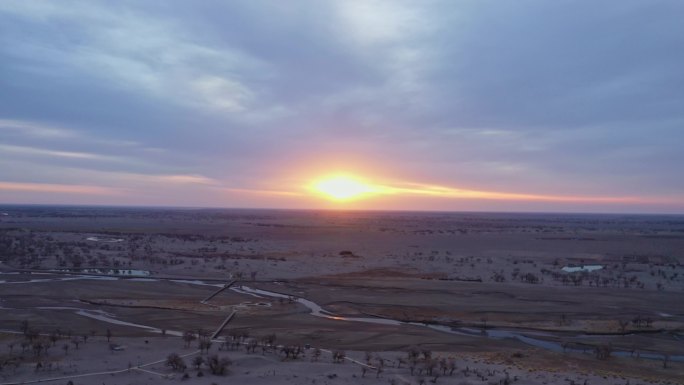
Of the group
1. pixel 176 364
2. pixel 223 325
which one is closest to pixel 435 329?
pixel 223 325

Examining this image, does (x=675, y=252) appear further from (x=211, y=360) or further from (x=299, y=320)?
(x=211, y=360)

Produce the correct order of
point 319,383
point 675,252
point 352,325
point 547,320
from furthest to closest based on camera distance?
point 675,252 < point 547,320 < point 352,325 < point 319,383

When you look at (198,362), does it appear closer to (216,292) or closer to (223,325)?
(223,325)

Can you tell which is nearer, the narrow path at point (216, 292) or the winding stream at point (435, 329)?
the winding stream at point (435, 329)

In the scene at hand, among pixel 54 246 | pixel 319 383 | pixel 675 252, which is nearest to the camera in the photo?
pixel 319 383

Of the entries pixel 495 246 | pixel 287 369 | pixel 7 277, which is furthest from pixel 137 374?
pixel 495 246

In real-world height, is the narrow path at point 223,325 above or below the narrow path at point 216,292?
above

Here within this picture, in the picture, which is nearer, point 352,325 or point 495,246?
point 352,325

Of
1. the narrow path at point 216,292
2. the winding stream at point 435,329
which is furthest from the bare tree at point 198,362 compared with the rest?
the narrow path at point 216,292

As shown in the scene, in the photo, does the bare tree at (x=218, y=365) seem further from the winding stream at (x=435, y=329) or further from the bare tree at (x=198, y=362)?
the winding stream at (x=435, y=329)
